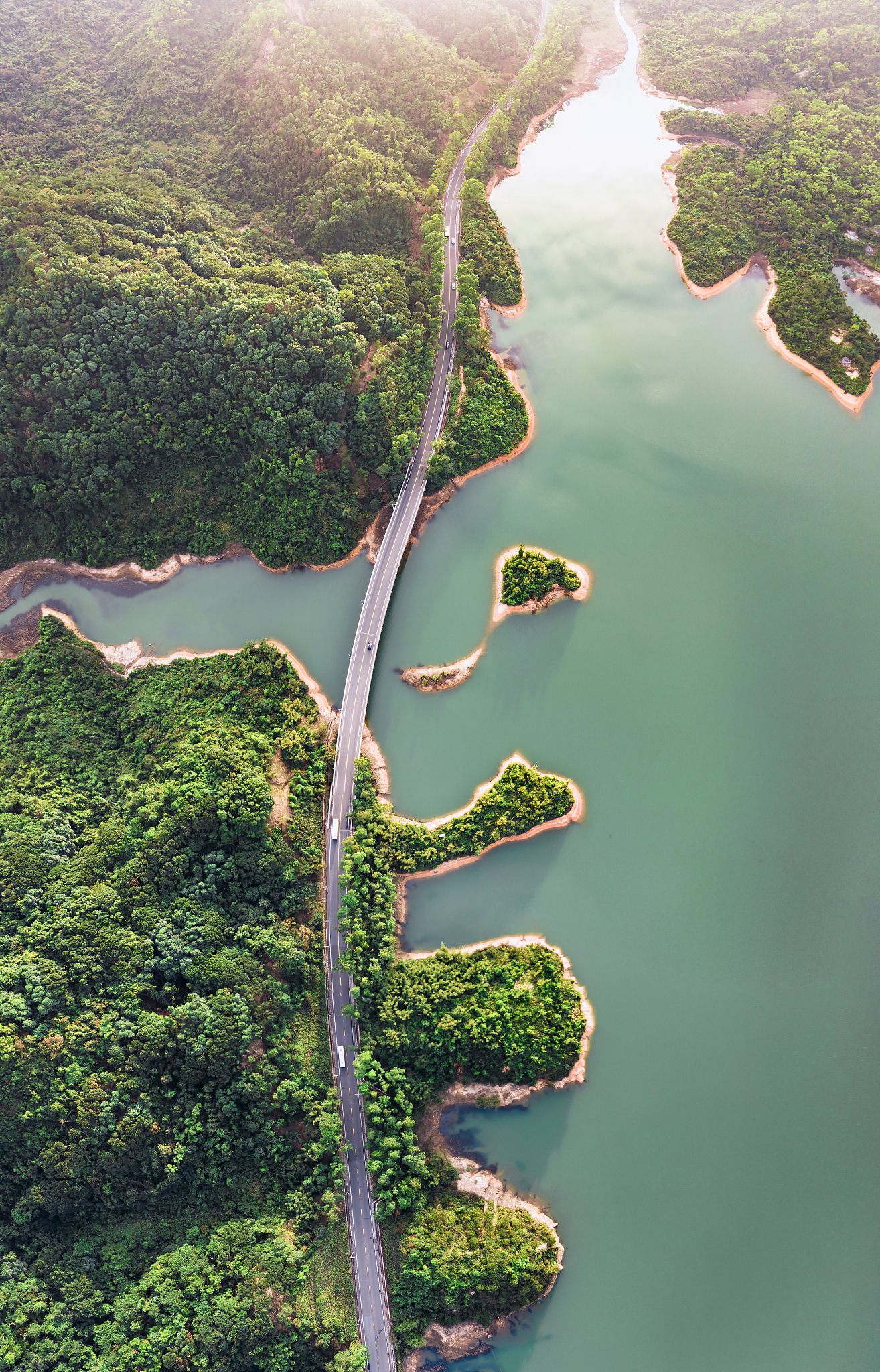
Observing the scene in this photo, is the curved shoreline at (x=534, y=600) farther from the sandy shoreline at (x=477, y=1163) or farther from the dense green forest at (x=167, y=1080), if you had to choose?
the sandy shoreline at (x=477, y=1163)

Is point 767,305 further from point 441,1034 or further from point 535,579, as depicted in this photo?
point 441,1034

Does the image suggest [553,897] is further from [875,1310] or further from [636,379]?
[636,379]

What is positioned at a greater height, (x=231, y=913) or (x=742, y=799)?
(x=742, y=799)

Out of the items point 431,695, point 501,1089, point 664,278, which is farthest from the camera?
point 664,278

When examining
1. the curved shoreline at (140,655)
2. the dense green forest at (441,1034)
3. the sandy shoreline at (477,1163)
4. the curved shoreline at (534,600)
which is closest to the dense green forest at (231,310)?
the curved shoreline at (140,655)

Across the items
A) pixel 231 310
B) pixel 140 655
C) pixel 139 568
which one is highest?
pixel 231 310

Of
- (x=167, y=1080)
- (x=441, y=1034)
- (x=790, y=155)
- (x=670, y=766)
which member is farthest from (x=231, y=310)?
(x=790, y=155)

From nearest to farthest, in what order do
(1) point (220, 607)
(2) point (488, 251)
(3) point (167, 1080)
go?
(3) point (167, 1080), (1) point (220, 607), (2) point (488, 251)

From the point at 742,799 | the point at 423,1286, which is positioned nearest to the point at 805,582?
Answer: the point at 742,799
